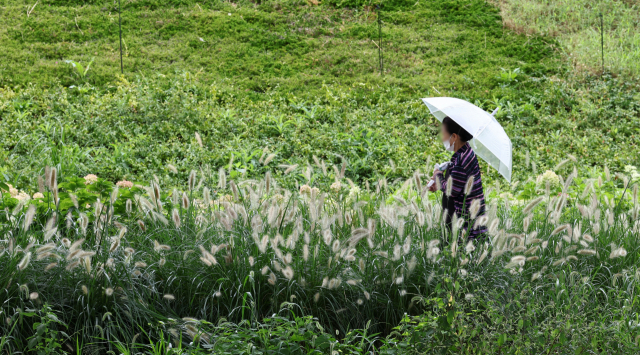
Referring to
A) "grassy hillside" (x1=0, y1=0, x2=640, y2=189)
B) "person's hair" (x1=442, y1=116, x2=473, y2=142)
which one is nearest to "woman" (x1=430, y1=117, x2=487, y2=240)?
"person's hair" (x1=442, y1=116, x2=473, y2=142)

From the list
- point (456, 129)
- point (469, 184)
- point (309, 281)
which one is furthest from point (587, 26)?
point (309, 281)

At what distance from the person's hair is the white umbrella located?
82mm

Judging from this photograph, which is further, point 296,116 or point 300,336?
point 296,116

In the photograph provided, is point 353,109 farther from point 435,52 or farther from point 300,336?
point 300,336

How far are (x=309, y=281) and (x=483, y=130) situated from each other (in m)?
1.58

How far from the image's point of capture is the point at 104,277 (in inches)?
105

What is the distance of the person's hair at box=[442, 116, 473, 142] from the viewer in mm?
3656

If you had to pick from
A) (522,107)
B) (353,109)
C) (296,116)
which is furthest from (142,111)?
(522,107)

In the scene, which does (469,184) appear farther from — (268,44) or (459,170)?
(268,44)

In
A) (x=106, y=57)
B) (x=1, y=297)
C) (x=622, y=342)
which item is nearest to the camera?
(x=622, y=342)

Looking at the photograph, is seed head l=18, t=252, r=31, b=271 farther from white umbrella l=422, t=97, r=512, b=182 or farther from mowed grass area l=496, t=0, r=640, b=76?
mowed grass area l=496, t=0, r=640, b=76

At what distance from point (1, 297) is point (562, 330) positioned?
8.69 ft

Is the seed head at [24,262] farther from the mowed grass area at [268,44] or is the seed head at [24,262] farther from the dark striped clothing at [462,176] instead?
the mowed grass area at [268,44]

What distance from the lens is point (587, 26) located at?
34.9 ft
